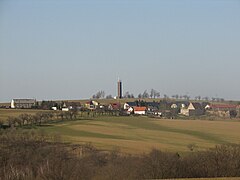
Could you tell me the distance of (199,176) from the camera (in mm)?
16562

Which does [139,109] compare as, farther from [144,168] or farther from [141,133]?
[144,168]

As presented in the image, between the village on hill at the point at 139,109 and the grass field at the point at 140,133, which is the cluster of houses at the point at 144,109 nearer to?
the village on hill at the point at 139,109

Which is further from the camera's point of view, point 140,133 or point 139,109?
point 139,109

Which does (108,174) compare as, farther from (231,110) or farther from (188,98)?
(188,98)

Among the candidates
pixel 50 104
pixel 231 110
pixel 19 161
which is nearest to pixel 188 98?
pixel 231 110

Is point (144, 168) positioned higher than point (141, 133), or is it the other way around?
point (144, 168)

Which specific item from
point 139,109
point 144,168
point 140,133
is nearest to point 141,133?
point 140,133

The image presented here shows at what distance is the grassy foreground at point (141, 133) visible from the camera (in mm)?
30609

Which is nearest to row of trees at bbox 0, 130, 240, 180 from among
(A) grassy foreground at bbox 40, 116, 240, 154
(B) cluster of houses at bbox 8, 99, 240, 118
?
(A) grassy foreground at bbox 40, 116, 240, 154

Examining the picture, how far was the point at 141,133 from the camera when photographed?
3762 cm

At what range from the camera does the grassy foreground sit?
30609 mm

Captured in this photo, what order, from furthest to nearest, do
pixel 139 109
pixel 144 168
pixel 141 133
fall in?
pixel 139 109, pixel 141 133, pixel 144 168

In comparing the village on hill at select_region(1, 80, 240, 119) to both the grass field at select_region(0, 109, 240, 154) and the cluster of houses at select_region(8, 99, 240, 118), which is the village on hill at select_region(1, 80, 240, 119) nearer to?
the cluster of houses at select_region(8, 99, 240, 118)

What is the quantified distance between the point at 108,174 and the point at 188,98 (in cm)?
9075
